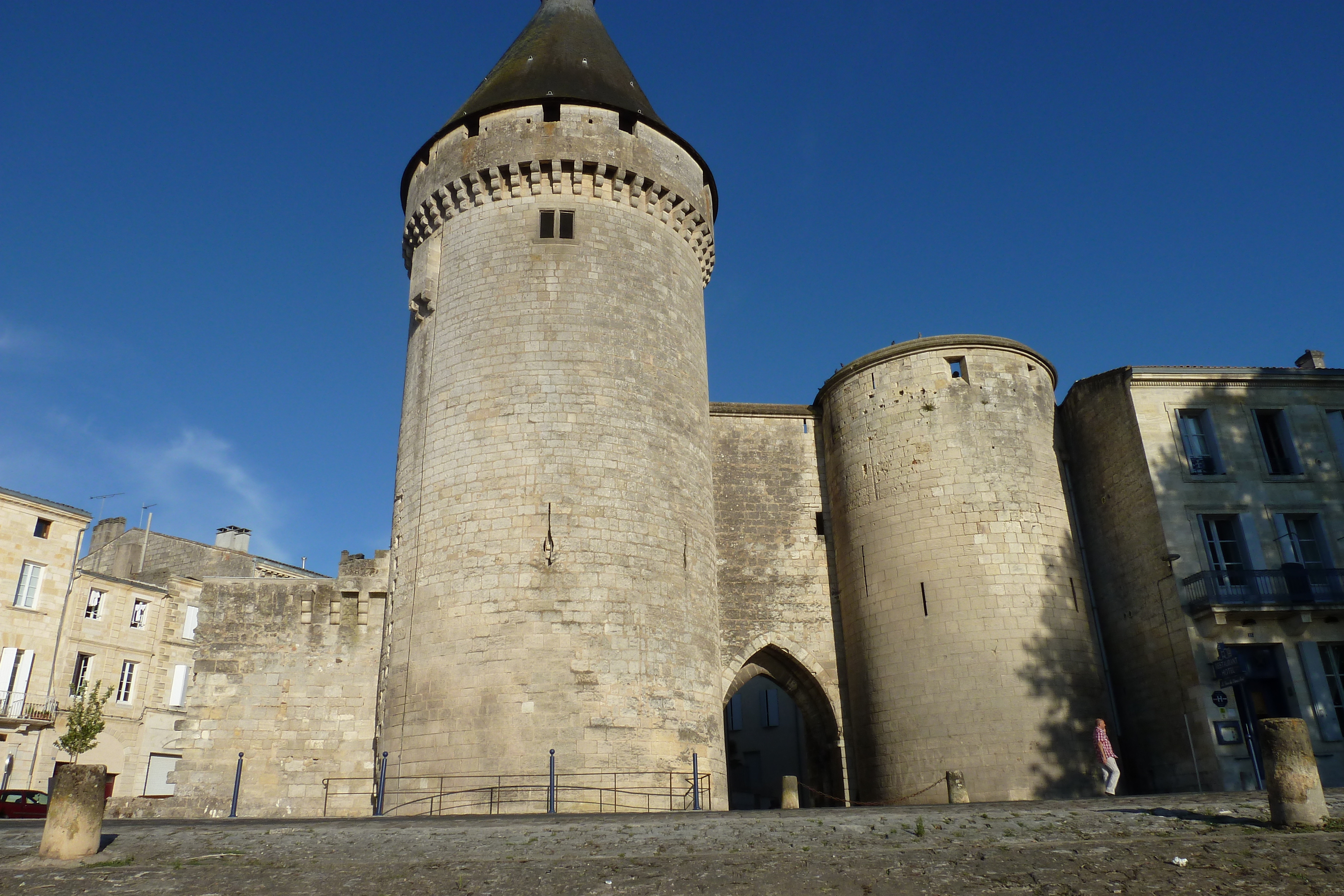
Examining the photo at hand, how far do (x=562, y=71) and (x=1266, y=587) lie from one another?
Answer: 599 inches

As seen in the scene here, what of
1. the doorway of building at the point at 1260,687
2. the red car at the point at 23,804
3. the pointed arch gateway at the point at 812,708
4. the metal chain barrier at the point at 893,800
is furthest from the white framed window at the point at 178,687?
the doorway of building at the point at 1260,687

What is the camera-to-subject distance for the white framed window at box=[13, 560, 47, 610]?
2352 cm

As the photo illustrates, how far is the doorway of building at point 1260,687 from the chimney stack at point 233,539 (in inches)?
1201

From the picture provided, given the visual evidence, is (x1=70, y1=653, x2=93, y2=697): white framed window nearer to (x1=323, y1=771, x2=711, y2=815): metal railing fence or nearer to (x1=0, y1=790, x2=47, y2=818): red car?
(x1=0, y1=790, x2=47, y2=818): red car

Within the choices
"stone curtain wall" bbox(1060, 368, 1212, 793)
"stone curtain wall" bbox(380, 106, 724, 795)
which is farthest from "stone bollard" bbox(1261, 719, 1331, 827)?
"stone curtain wall" bbox(380, 106, 724, 795)

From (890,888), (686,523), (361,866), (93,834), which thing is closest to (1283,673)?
(686,523)

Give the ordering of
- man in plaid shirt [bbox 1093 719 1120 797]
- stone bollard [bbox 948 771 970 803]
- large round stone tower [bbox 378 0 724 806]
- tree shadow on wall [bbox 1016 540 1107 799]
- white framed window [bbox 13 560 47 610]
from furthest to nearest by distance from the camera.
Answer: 1. white framed window [bbox 13 560 47 610]
2. tree shadow on wall [bbox 1016 540 1107 799]
3. large round stone tower [bbox 378 0 724 806]
4. stone bollard [bbox 948 771 970 803]
5. man in plaid shirt [bbox 1093 719 1120 797]

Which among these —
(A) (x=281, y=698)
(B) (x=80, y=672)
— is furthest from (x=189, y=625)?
(A) (x=281, y=698)

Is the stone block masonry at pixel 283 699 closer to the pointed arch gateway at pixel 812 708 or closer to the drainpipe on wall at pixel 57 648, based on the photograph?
the pointed arch gateway at pixel 812 708

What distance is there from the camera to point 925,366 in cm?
1848

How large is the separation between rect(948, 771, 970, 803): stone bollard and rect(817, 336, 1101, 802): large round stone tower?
168 centimetres

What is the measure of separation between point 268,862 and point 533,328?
9.69m

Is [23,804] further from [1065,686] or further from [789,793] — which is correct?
[1065,686]

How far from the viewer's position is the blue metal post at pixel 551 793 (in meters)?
12.6
